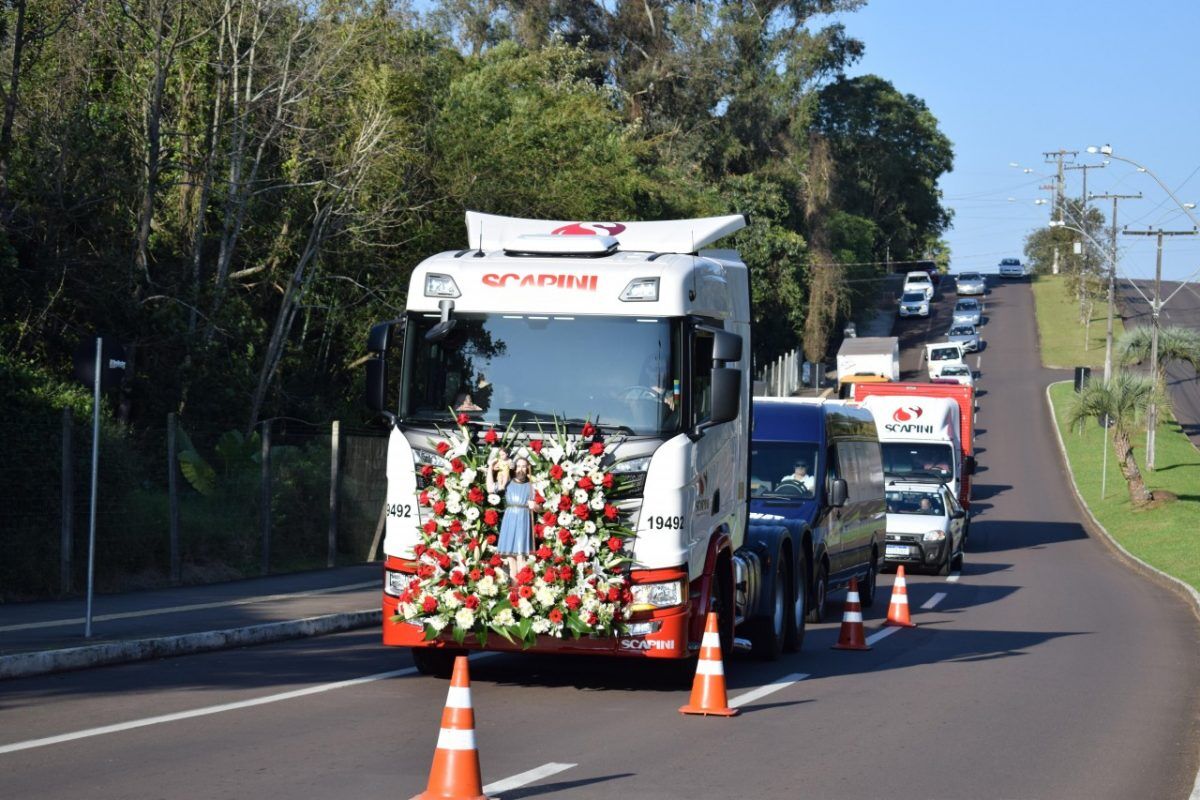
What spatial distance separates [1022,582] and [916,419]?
703cm

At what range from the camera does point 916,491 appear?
2938 cm

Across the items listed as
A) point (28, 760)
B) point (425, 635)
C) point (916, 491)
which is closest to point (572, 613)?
point (425, 635)

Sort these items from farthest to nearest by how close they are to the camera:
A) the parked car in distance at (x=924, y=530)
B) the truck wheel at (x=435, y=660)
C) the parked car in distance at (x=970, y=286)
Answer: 1. the parked car in distance at (x=970, y=286)
2. the parked car in distance at (x=924, y=530)
3. the truck wheel at (x=435, y=660)

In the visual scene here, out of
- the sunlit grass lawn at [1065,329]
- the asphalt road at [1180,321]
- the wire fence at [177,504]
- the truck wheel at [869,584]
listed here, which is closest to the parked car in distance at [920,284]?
the sunlit grass lawn at [1065,329]

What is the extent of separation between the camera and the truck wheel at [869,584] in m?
21.2

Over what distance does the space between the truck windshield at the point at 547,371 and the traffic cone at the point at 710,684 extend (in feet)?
5.10

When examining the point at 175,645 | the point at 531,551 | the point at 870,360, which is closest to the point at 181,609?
the point at 175,645

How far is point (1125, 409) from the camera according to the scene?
43500mm

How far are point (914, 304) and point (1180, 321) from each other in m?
16.6

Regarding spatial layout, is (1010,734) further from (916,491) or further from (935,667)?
(916,491)

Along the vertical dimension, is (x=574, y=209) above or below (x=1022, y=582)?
above

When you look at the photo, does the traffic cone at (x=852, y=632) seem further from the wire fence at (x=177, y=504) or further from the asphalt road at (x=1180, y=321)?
the asphalt road at (x=1180, y=321)

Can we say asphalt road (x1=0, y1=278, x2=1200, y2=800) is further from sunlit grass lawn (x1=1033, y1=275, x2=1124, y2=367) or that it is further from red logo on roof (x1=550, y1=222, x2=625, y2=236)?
sunlit grass lawn (x1=1033, y1=275, x2=1124, y2=367)

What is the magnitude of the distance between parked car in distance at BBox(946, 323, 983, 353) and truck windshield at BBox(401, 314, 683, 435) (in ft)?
250
